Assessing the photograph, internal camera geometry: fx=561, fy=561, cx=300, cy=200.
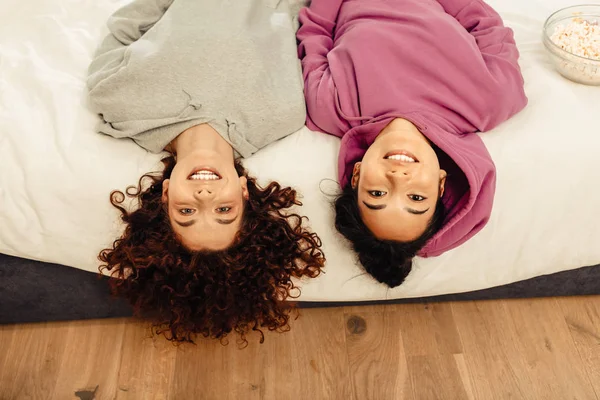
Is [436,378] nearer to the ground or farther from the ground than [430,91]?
nearer to the ground

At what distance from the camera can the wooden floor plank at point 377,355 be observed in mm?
1376

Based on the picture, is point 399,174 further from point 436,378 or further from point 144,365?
point 144,365

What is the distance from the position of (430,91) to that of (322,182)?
0.32m

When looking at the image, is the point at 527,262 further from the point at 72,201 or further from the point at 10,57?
the point at 10,57

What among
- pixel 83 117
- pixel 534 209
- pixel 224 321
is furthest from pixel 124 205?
pixel 534 209

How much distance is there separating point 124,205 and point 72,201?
0.11m

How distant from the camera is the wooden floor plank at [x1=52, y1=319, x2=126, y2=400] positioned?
136 centimetres

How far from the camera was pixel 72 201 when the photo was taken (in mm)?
1211

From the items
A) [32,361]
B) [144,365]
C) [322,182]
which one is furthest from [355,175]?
[32,361]

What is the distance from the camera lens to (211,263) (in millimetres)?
1208

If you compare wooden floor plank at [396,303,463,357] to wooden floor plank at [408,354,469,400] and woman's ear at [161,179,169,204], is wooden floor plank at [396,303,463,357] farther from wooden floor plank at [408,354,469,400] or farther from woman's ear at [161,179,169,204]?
woman's ear at [161,179,169,204]

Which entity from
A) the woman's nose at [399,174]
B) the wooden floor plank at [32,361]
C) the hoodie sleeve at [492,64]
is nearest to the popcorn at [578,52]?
the hoodie sleeve at [492,64]

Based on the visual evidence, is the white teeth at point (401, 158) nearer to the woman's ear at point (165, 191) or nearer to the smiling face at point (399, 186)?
the smiling face at point (399, 186)

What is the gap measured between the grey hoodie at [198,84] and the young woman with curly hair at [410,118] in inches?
4.0
